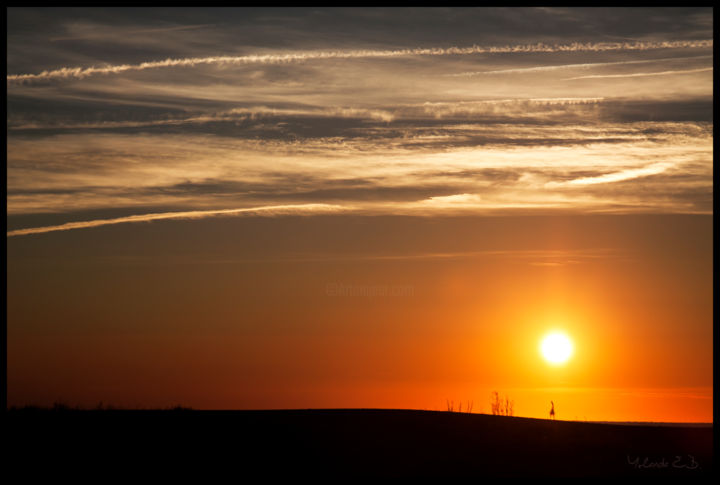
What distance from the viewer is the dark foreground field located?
62.8 ft

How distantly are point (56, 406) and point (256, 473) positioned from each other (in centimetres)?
640

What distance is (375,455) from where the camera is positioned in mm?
19953

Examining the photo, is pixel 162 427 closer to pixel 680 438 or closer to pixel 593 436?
pixel 593 436

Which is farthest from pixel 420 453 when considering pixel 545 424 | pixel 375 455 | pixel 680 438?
pixel 680 438

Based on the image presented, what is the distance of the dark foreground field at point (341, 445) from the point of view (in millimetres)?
19141

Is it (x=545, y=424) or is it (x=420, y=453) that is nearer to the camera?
(x=420, y=453)
